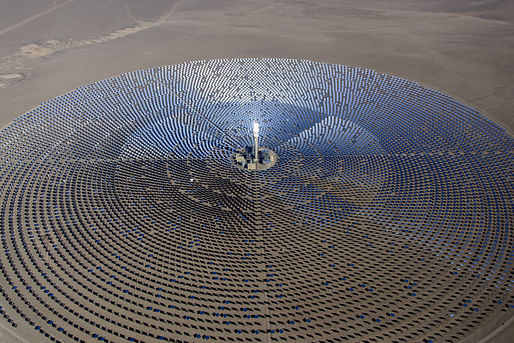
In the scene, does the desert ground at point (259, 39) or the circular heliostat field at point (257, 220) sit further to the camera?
the desert ground at point (259, 39)

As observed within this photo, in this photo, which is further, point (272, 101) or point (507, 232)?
point (272, 101)

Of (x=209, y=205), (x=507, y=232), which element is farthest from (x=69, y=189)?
(x=507, y=232)

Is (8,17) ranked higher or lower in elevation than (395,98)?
higher

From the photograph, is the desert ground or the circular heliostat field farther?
the desert ground

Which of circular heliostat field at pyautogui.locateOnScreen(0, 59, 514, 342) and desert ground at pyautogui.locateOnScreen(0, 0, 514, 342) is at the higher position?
desert ground at pyautogui.locateOnScreen(0, 0, 514, 342)

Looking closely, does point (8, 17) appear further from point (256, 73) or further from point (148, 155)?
point (148, 155)
